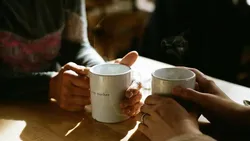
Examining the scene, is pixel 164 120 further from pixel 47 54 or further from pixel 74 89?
pixel 47 54

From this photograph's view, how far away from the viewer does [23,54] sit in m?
1.26

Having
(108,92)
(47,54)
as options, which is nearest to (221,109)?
(108,92)

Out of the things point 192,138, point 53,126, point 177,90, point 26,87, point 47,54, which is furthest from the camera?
point 47,54

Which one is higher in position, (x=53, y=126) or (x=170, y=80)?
(x=170, y=80)

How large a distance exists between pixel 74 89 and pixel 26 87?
0.16 meters

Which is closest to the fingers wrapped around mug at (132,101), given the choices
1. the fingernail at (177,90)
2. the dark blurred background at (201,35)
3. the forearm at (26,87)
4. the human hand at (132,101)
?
the human hand at (132,101)

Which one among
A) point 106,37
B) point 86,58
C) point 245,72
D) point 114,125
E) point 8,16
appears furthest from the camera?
point 106,37

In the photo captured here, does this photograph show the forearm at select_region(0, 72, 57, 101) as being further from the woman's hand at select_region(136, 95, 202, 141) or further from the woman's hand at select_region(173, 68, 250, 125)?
the woman's hand at select_region(173, 68, 250, 125)

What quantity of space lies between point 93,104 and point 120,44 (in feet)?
7.22

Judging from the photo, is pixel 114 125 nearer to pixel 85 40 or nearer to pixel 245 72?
pixel 85 40

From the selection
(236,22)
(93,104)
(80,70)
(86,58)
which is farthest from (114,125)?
(236,22)

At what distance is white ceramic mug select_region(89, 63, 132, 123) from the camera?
90cm

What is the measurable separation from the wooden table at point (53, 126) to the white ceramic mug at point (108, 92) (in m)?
0.02

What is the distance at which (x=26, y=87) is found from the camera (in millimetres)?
1080
